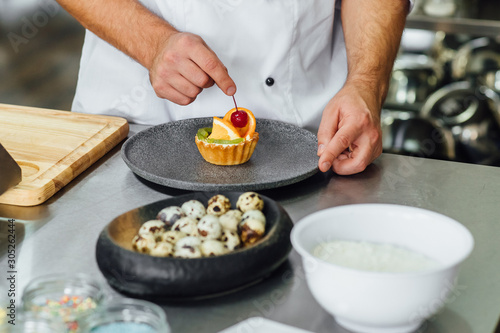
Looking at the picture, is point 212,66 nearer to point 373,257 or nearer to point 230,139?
point 230,139

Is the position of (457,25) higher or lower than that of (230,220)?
lower

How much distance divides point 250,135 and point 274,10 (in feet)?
1.28

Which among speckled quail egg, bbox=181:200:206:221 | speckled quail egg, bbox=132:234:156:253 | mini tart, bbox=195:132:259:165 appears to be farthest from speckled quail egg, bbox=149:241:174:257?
mini tart, bbox=195:132:259:165

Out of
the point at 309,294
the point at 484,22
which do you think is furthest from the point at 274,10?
the point at 484,22

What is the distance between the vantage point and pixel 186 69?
152 cm

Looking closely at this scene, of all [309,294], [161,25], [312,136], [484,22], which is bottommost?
[484,22]

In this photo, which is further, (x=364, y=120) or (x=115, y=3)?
(x=115, y=3)

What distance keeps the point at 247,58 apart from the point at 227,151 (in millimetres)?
376

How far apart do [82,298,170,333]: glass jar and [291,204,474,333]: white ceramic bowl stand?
0.21 m

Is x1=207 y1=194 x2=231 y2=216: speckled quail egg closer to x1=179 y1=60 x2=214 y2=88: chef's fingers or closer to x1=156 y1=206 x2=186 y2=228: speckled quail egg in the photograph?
x1=156 y1=206 x2=186 y2=228: speckled quail egg

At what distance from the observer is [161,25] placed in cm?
167

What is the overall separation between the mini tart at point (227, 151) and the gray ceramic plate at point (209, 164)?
0.7 inches

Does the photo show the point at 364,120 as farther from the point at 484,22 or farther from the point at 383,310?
the point at 484,22

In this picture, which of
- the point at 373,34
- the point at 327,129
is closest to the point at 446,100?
the point at 373,34
